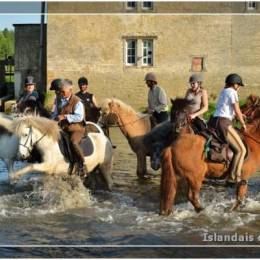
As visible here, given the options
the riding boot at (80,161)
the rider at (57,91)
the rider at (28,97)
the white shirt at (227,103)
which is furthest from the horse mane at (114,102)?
the white shirt at (227,103)

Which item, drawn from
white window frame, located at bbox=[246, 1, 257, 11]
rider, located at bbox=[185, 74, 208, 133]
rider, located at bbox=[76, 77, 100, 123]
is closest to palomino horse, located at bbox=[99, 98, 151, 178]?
rider, located at bbox=[76, 77, 100, 123]

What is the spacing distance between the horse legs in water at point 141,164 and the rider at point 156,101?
0.86m

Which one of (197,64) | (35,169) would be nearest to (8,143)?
(35,169)

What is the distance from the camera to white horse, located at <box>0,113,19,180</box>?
1048 centimetres

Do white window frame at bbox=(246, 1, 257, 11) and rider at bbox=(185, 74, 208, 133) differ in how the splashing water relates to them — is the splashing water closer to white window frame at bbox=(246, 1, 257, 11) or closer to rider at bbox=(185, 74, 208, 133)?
rider at bbox=(185, 74, 208, 133)

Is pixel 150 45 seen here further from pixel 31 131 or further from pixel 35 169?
pixel 35 169

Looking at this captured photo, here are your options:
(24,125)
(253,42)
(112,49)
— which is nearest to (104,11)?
(112,49)

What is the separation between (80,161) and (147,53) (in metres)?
23.9

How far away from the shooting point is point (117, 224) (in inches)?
354

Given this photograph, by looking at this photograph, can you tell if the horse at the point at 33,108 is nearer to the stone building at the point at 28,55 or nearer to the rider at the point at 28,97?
the rider at the point at 28,97

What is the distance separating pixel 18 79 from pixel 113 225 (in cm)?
2664

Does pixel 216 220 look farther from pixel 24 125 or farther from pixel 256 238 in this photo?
pixel 24 125

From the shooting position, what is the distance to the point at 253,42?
3269 centimetres

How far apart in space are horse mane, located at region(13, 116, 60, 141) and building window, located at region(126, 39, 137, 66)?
23.7 m
